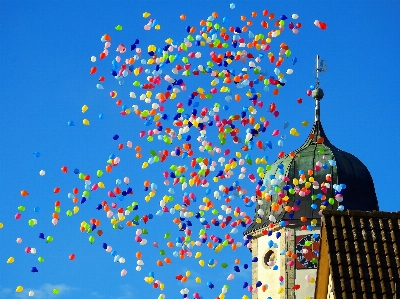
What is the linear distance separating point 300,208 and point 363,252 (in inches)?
1037

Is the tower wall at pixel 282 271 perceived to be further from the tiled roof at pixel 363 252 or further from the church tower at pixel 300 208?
the tiled roof at pixel 363 252

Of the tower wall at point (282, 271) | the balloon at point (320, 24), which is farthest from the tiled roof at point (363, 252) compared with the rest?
the tower wall at point (282, 271)

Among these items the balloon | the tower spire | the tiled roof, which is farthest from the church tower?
the tiled roof

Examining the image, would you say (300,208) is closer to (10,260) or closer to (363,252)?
(10,260)

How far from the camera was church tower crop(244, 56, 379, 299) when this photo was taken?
153ft

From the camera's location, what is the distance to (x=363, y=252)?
21.0 metres

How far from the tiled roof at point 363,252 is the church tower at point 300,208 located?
77.4ft

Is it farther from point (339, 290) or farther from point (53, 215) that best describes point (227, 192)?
point (339, 290)

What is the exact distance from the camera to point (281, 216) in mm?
47656

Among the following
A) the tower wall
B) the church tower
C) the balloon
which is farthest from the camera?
the church tower

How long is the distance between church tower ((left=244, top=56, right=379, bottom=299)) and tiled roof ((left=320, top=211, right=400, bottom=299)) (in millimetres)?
23595

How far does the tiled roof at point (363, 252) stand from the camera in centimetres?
2022

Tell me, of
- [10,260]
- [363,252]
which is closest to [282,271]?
[10,260]

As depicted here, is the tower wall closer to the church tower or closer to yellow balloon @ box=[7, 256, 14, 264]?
the church tower
